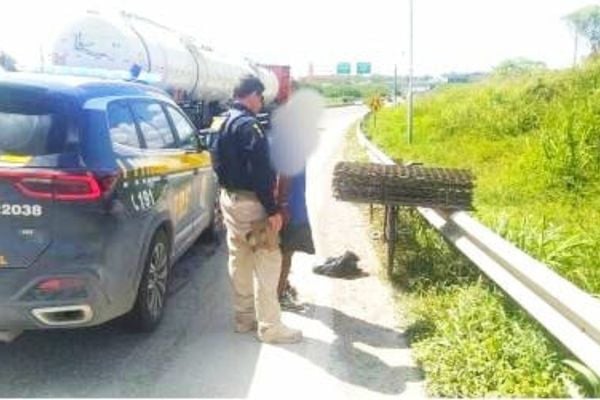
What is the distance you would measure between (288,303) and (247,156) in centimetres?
164

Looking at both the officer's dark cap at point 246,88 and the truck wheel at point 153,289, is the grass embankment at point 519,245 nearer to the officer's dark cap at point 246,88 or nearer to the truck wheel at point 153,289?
the truck wheel at point 153,289

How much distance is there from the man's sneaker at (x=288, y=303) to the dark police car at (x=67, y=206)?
1.52 metres

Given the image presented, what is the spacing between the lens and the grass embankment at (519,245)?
15.1ft

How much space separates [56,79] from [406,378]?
2.89 m

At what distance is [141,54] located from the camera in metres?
11.5

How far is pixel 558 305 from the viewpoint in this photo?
4.25 metres

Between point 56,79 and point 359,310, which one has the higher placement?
point 56,79

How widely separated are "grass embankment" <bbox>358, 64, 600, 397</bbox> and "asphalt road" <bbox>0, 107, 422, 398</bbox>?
31 cm

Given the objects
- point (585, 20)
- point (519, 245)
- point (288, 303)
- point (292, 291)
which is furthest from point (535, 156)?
point (585, 20)

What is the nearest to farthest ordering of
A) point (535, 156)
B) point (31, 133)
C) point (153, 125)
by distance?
point (31, 133) → point (153, 125) → point (535, 156)

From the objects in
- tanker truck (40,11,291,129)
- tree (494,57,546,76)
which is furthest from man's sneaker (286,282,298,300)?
tree (494,57,546,76)

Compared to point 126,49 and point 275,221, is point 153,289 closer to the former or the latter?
point 275,221

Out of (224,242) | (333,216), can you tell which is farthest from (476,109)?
(224,242)

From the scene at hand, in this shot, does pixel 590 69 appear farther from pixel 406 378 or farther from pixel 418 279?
pixel 406 378
